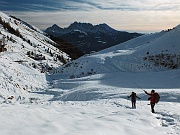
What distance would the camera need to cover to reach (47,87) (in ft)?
110

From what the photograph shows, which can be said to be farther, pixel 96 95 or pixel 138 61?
pixel 138 61

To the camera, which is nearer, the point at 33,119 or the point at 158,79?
the point at 33,119

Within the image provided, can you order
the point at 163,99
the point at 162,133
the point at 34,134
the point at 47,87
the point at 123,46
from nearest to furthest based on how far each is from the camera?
the point at 34,134 → the point at 162,133 → the point at 163,99 → the point at 47,87 → the point at 123,46

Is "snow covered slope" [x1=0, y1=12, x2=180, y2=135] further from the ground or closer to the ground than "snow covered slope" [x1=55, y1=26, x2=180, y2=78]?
closer to the ground

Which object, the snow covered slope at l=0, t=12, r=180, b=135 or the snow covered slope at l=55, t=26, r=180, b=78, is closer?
the snow covered slope at l=0, t=12, r=180, b=135

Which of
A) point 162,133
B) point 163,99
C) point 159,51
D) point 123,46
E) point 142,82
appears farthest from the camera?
point 123,46

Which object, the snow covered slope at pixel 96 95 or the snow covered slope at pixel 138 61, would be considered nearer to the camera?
the snow covered slope at pixel 96 95

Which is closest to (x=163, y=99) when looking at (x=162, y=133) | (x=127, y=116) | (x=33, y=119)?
(x=127, y=116)

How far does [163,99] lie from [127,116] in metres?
10.4

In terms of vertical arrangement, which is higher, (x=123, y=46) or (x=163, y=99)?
(x=123, y=46)

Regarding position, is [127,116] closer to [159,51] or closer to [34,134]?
[34,134]

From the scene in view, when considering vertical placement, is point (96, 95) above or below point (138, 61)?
below

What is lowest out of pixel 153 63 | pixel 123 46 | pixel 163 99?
pixel 163 99

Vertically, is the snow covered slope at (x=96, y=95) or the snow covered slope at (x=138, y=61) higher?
the snow covered slope at (x=138, y=61)
